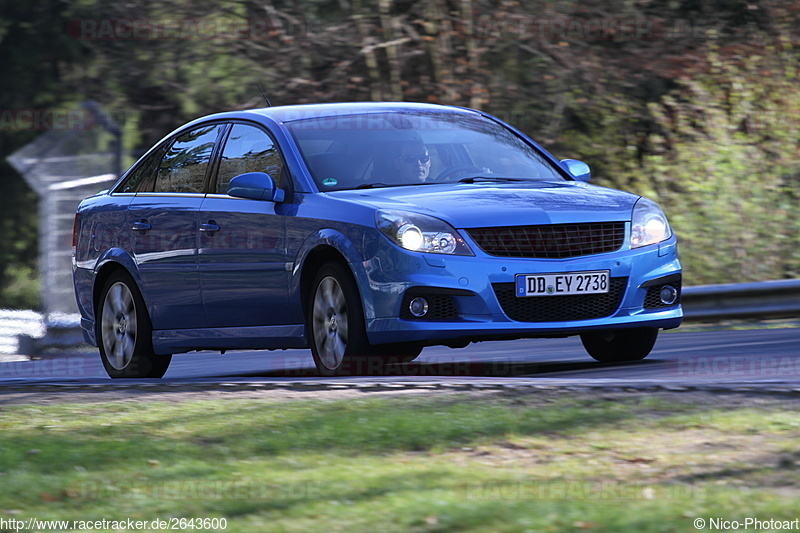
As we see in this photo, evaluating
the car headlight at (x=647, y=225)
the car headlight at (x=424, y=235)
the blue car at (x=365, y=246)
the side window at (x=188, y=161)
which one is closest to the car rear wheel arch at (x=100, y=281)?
the blue car at (x=365, y=246)

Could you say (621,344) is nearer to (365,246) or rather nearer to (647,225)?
(647,225)

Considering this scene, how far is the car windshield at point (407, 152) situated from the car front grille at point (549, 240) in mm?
927

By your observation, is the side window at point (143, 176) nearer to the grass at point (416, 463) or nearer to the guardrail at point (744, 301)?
the grass at point (416, 463)

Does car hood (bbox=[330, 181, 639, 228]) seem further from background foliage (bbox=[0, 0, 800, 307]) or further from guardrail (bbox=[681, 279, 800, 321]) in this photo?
background foliage (bbox=[0, 0, 800, 307])

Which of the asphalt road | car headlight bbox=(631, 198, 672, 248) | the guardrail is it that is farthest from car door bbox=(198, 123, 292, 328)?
the guardrail

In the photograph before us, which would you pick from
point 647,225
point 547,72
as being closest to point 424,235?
point 647,225

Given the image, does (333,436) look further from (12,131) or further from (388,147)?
(12,131)

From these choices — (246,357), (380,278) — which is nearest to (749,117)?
(246,357)

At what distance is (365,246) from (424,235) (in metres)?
0.33

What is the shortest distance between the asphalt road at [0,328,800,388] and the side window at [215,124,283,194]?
124cm

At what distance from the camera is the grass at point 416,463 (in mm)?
4934

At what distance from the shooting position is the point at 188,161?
1043 centimetres

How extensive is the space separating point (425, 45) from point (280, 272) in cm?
1133

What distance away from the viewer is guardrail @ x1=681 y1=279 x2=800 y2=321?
1335 cm
